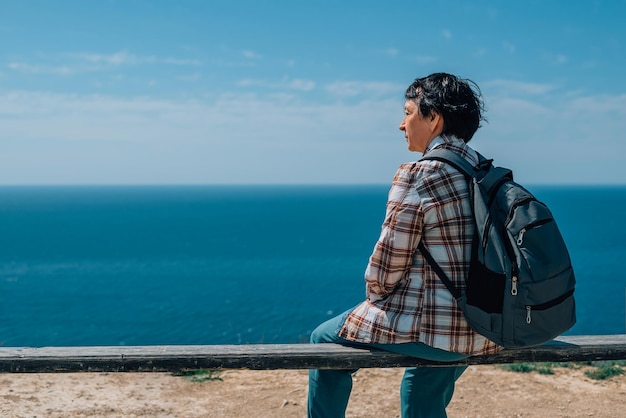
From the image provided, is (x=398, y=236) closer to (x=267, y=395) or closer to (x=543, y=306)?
(x=543, y=306)

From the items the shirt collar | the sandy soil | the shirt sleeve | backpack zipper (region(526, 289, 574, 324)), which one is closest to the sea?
the sandy soil

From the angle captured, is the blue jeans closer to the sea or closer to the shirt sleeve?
the shirt sleeve

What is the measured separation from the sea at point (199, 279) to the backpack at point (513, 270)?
21.1 feet

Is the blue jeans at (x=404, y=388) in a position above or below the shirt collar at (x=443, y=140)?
Answer: below

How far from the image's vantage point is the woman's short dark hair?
104 inches

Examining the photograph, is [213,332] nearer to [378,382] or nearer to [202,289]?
[202,289]

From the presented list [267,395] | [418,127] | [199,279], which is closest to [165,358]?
[418,127]

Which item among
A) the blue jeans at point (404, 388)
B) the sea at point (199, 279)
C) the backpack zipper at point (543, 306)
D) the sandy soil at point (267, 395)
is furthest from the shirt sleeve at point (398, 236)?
the sea at point (199, 279)

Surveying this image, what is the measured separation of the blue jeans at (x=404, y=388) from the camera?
2.82 meters

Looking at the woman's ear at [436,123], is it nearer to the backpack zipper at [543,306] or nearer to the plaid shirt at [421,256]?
the plaid shirt at [421,256]

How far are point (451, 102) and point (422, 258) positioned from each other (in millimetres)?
697

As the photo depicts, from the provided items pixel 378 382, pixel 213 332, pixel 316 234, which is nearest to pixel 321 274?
pixel 213 332

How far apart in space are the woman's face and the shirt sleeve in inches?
11.0

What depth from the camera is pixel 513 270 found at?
234 cm
